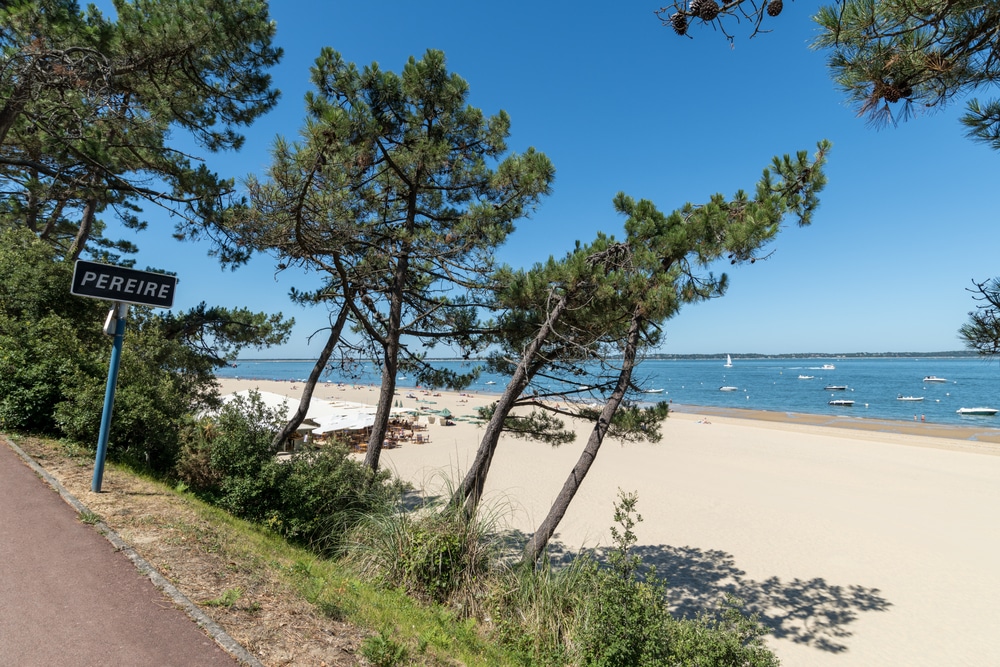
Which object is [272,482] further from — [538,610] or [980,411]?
[980,411]

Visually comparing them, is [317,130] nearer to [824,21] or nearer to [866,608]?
[824,21]

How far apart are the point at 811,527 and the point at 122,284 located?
13589 millimetres

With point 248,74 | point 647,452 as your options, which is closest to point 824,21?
point 248,74

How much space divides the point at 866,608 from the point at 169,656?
9224 millimetres

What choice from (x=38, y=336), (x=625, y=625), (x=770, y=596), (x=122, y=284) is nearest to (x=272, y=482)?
(x=122, y=284)

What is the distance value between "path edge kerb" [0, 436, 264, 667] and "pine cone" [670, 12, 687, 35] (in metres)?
3.62

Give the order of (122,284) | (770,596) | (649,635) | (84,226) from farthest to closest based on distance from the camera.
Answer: (84,226) < (770,596) < (122,284) < (649,635)

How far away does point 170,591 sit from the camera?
2635 mm

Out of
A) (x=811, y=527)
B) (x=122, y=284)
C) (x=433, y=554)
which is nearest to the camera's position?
(x=122, y=284)

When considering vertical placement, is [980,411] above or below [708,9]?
below

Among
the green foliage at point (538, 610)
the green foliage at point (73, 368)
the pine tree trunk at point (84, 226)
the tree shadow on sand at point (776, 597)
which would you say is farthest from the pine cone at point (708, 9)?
the pine tree trunk at point (84, 226)

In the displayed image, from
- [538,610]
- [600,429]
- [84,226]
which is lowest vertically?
[538,610]

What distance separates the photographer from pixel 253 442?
18.4 feet

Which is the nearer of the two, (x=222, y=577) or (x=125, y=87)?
(x=222, y=577)
